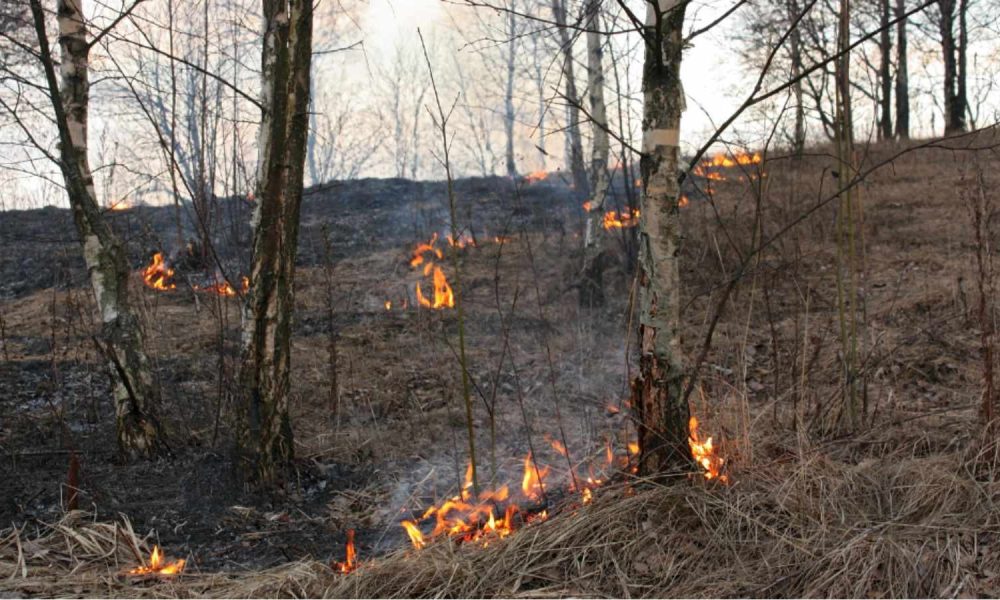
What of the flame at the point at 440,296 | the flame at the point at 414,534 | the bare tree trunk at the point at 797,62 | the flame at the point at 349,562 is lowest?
the flame at the point at 349,562

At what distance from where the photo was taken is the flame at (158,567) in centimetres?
403

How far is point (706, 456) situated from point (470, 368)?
3.94 meters

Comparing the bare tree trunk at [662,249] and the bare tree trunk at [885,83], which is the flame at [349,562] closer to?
the bare tree trunk at [662,249]

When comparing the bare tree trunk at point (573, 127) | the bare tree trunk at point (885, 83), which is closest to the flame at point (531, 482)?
the bare tree trunk at point (573, 127)

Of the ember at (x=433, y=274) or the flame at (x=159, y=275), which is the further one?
the flame at (x=159, y=275)

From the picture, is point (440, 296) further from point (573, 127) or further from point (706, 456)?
point (706, 456)

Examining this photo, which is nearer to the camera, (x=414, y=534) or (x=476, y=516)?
(x=414, y=534)

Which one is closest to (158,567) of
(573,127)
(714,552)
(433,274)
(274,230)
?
(274,230)

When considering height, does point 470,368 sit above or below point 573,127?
below

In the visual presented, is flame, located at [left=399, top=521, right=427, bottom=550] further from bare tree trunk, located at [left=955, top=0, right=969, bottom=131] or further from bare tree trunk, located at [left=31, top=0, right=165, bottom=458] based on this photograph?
bare tree trunk, located at [left=955, top=0, right=969, bottom=131]

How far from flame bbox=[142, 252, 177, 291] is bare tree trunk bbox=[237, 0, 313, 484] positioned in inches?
273

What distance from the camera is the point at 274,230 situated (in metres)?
4.94

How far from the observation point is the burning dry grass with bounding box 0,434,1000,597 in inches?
134

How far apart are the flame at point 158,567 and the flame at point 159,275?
7680mm
